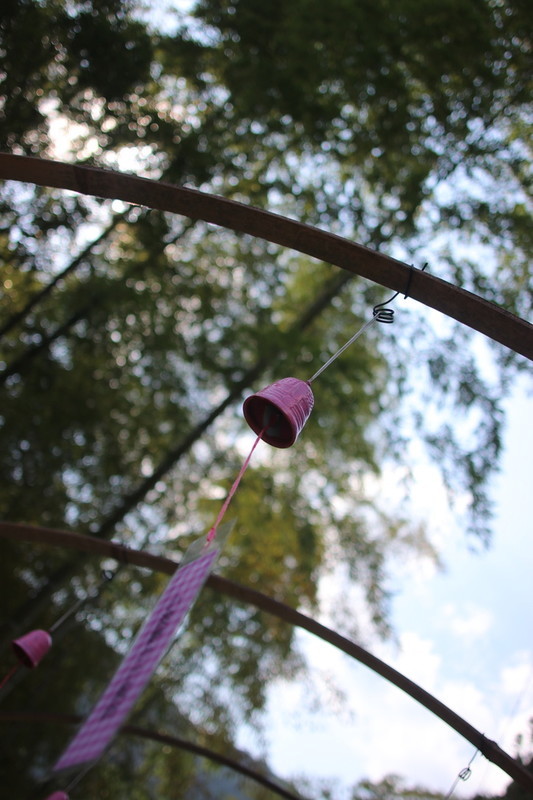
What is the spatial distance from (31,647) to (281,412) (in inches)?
91.6

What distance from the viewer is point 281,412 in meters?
1.98

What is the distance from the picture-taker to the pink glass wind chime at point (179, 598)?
1.79m

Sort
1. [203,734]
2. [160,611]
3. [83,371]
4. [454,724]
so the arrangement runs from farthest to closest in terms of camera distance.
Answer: [203,734] < [83,371] < [454,724] < [160,611]

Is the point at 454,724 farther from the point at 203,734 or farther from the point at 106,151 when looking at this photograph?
the point at 203,734

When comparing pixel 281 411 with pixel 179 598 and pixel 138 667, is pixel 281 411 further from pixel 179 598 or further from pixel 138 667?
pixel 138 667

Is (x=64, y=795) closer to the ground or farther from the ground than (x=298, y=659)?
closer to the ground

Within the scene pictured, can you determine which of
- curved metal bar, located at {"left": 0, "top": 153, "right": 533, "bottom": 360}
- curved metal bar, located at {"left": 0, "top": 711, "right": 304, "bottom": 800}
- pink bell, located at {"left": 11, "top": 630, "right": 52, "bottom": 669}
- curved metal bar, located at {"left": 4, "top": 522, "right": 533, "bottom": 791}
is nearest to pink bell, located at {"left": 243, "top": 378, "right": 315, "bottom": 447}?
curved metal bar, located at {"left": 0, "top": 153, "right": 533, "bottom": 360}

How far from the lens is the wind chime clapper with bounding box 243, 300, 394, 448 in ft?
6.32

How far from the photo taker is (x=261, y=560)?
25.2 feet

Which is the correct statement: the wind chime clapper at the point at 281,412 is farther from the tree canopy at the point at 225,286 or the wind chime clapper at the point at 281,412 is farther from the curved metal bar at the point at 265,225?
the tree canopy at the point at 225,286

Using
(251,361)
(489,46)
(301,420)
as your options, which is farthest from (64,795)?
(489,46)

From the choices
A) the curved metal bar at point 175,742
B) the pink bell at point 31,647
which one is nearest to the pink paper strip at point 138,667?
the pink bell at point 31,647

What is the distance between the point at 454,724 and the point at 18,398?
4361 mm

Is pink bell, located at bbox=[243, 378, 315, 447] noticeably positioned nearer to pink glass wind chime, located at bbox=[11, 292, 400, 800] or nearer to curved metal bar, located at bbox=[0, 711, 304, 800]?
pink glass wind chime, located at bbox=[11, 292, 400, 800]
